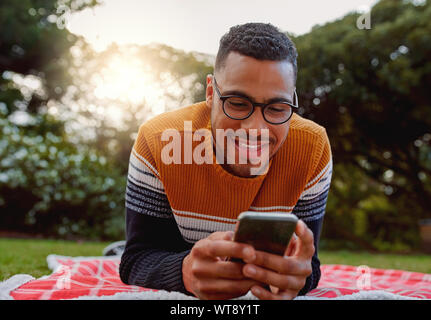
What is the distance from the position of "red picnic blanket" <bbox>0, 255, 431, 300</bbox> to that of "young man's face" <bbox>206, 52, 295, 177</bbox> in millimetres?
711

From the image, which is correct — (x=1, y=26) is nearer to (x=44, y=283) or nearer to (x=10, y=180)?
(x=10, y=180)

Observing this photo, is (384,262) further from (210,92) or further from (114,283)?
(210,92)

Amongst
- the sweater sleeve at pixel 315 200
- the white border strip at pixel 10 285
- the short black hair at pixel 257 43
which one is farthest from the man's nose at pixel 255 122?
the white border strip at pixel 10 285

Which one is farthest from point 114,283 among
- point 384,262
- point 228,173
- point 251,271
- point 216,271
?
Result: point 384,262

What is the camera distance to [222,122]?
1653 mm

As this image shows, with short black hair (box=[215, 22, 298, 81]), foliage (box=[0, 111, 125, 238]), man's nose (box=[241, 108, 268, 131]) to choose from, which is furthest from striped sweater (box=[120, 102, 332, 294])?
foliage (box=[0, 111, 125, 238])

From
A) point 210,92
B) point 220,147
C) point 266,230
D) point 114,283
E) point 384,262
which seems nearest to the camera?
point 266,230

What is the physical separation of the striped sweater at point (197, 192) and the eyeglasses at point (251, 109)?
0.91 ft

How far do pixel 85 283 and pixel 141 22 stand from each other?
5.33ft

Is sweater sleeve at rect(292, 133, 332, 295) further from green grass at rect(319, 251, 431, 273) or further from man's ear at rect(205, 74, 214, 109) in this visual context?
green grass at rect(319, 251, 431, 273)

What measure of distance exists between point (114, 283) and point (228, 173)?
2.98 ft

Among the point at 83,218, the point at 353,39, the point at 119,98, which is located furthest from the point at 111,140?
the point at 353,39

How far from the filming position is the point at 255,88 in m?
1.51

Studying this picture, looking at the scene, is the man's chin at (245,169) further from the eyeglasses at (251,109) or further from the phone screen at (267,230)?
the phone screen at (267,230)
